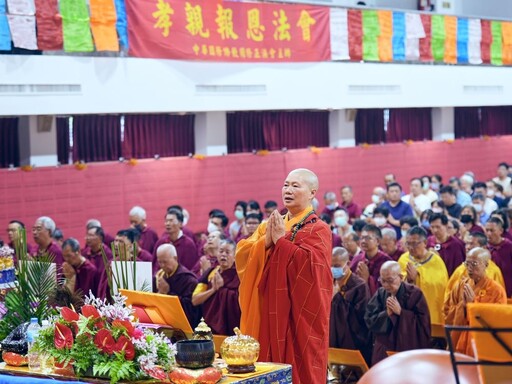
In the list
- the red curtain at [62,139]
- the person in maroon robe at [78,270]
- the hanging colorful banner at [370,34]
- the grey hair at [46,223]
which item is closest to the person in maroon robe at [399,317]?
the person in maroon robe at [78,270]

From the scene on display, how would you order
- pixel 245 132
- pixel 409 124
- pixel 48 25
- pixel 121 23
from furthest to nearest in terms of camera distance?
pixel 409 124 < pixel 245 132 < pixel 121 23 < pixel 48 25

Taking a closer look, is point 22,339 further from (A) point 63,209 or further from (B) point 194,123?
(B) point 194,123

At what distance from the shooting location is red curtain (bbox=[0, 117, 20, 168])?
1539 cm

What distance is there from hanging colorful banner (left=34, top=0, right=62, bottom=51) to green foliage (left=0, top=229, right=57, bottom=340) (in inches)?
254

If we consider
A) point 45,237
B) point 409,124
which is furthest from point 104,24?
point 409,124

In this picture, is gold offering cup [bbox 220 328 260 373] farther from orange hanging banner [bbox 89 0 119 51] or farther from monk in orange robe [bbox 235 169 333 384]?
orange hanging banner [bbox 89 0 119 51]

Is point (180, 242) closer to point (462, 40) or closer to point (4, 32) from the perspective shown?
point (4, 32)

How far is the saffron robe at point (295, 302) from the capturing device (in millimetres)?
6824

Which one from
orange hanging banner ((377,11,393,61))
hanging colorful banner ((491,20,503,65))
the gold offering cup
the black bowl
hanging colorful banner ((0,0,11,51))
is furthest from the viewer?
hanging colorful banner ((491,20,503,65))

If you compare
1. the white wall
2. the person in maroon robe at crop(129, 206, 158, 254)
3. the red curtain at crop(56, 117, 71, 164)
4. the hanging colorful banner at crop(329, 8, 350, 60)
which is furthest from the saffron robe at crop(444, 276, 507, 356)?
the hanging colorful banner at crop(329, 8, 350, 60)

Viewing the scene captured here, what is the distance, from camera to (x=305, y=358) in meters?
6.81

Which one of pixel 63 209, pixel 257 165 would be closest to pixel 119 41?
pixel 63 209

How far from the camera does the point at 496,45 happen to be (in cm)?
2319

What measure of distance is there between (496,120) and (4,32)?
1560 centimetres
